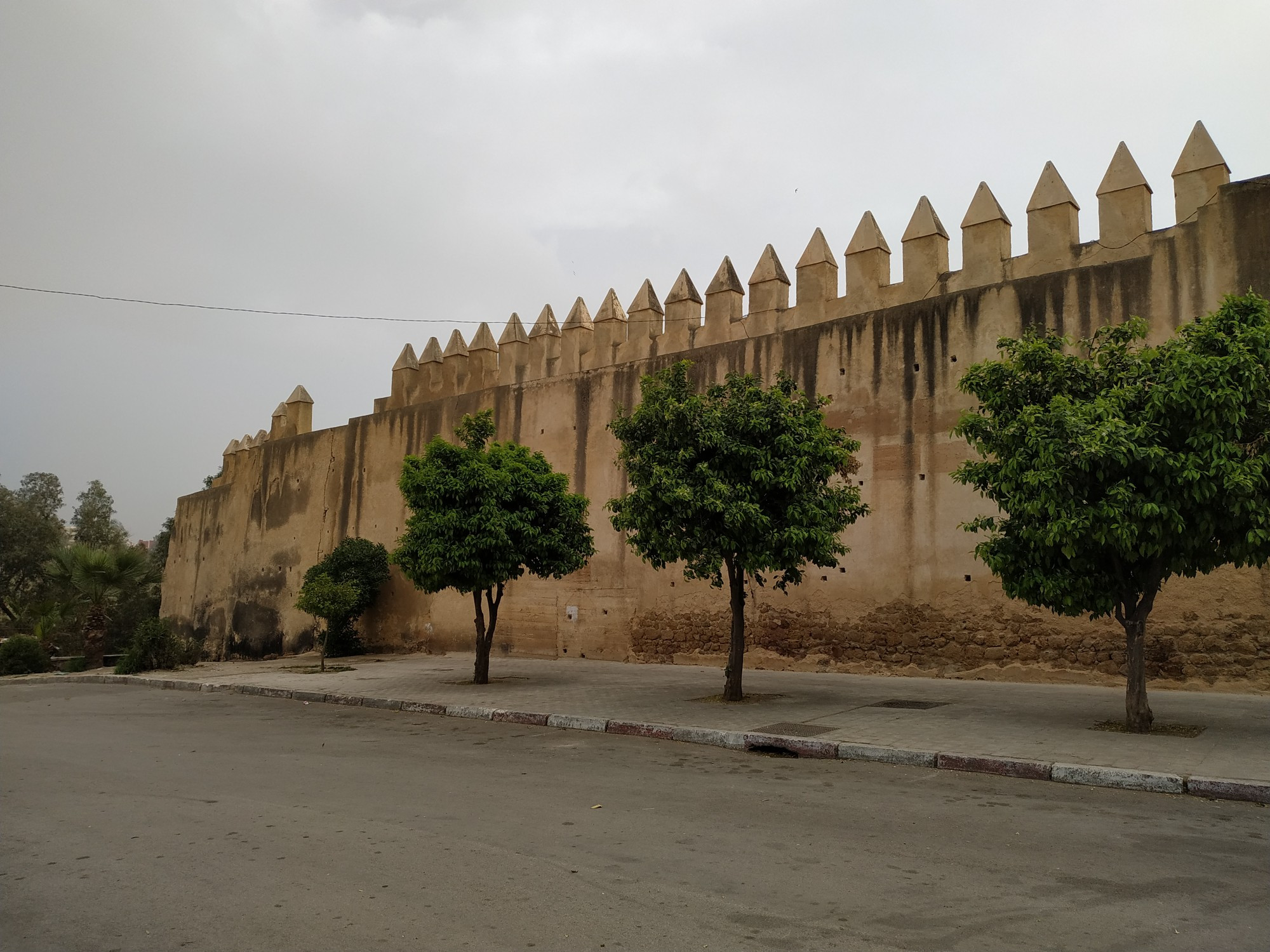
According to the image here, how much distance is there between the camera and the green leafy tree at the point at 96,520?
156 ft

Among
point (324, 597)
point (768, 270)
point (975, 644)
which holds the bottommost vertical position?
point (975, 644)

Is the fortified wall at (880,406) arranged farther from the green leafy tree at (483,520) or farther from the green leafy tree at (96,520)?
the green leafy tree at (96,520)

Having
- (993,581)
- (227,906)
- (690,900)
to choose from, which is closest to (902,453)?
(993,581)

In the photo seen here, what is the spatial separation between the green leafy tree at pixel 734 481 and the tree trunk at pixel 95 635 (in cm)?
1756

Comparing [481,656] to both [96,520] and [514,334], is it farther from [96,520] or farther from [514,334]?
[96,520]

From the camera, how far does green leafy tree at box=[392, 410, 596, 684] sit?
44.8ft

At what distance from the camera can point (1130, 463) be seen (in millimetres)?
7984

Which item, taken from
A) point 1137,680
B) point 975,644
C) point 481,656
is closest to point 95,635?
point 481,656

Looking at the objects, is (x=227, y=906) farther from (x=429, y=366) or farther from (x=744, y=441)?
(x=429, y=366)

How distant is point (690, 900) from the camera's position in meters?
4.04

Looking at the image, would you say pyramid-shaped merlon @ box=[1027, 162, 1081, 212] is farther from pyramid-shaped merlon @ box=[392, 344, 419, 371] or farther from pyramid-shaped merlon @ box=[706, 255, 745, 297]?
pyramid-shaped merlon @ box=[392, 344, 419, 371]

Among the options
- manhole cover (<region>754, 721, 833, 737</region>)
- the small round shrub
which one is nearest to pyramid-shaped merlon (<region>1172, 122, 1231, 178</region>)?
manhole cover (<region>754, 721, 833, 737</region>)

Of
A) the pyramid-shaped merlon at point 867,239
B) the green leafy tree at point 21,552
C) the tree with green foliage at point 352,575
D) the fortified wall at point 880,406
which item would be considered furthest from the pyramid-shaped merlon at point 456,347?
the green leafy tree at point 21,552

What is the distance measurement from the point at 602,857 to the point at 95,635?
74.1 ft
